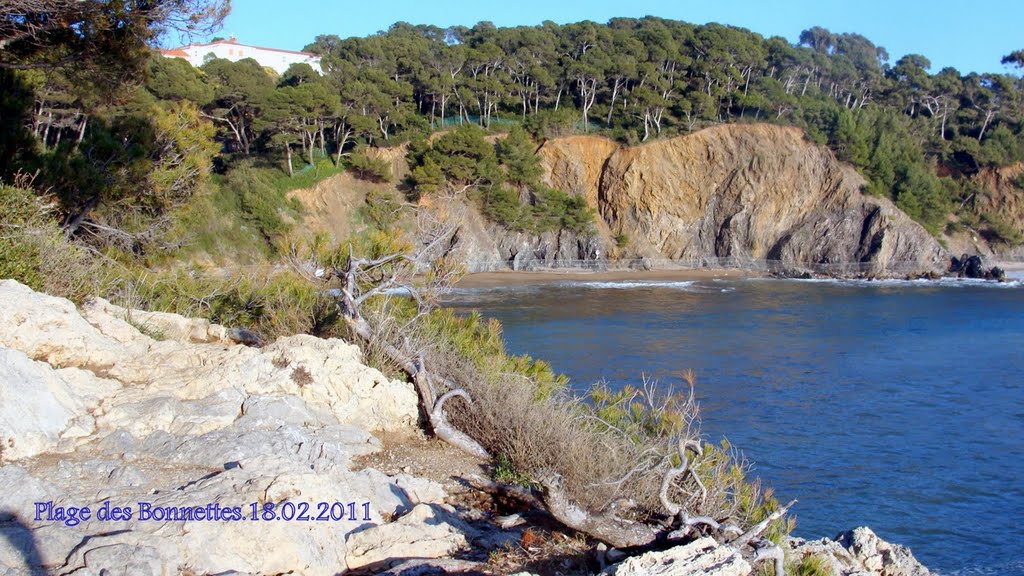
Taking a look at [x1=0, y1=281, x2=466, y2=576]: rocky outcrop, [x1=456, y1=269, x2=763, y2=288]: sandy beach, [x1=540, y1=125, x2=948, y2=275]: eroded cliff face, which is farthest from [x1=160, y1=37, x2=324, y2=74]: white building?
[x1=0, y1=281, x2=466, y2=576]: rocky outcrop

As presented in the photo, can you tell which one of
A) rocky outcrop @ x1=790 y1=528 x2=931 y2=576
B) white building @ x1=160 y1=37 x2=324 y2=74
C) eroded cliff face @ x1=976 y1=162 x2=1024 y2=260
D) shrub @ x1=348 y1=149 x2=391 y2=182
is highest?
white building @ x1=160 y1=37 x2=324 y2=74

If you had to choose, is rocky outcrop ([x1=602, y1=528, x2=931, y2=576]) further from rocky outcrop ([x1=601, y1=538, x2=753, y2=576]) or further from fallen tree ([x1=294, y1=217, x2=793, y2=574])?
fallen tree ([x1=294, y1=217, x2=793, y2=574])

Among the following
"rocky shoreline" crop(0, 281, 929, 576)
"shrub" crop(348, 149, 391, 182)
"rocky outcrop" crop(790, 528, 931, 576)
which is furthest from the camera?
"shrub" crop(348, 149, 391, 182)

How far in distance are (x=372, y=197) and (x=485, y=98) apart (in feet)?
38.2

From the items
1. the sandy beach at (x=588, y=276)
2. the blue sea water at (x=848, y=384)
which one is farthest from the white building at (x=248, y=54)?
the blue sea water at (x=848, y=384)

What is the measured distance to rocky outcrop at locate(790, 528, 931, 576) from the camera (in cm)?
658

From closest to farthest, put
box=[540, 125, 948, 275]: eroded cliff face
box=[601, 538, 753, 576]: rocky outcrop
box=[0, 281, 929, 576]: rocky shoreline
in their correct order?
box=[601, 538, 753, 576]: rocky outcrop, box=[0, 281, 929, 576]: rocky shoreline, box=[540, 125, 948, 275]: eroded cliff face

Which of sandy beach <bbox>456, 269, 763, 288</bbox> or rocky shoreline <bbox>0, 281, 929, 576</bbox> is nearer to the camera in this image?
rocky shoreline <bbox>0, 281, 929, 576</bbox>

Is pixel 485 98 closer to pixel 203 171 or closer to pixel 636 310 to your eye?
pixel 636 310

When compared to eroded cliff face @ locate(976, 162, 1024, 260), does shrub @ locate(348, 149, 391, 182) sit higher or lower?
lower

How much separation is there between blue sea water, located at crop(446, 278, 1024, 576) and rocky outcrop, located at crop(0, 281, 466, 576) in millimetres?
6162

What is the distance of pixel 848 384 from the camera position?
18.9 metres

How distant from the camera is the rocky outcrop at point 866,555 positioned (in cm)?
658

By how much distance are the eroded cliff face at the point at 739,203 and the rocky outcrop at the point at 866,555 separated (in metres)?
41.9
